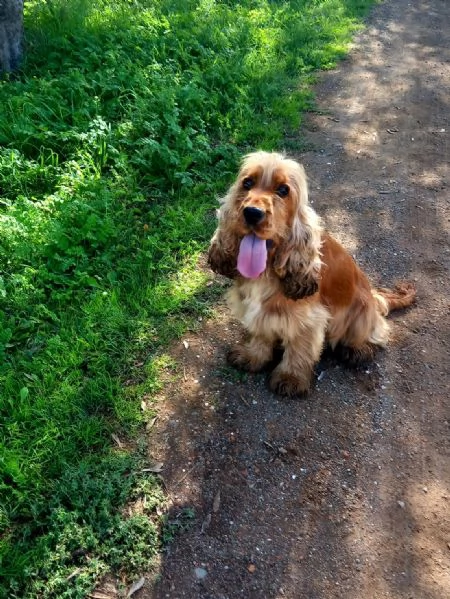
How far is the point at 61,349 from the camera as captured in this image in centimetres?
423

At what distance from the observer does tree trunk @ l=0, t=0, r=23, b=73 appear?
667 cm

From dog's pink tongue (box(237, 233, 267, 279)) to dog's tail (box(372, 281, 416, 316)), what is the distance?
1589mm

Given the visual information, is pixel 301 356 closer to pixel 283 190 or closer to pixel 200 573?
pixel 283 190

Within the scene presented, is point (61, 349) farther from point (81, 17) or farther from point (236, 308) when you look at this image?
point (81, 17)

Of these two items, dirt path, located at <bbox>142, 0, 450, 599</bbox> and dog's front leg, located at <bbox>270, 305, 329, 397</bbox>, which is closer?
dirt path, located at <bbox>142, 0, 450, 599</bbox>

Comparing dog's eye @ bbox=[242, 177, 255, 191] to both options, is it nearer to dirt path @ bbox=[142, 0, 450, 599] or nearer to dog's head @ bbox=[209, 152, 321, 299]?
dog's head @ bbox=[209, 152, 321, 299]

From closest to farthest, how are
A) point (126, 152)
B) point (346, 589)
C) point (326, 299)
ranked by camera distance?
point (346, 589) < point (326, 299) < point (126, 152)

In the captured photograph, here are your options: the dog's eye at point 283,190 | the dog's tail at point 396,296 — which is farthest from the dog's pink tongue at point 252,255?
the dog's tail at point 396,296

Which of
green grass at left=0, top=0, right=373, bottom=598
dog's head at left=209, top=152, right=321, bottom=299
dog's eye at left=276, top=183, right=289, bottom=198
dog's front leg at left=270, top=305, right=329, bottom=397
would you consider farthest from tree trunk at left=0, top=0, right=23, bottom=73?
dog's front leg at left=270, top=305, right=329, bottom=397

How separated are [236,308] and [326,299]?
737 millimetres

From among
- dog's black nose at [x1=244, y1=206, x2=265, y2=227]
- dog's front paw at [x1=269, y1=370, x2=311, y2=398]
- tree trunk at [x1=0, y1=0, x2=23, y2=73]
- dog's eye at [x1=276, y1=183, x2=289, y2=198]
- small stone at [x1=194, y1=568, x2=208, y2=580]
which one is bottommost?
small stone at [x1=194, y1=568, x2=208, y2=580]

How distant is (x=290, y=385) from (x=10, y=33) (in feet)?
20.0

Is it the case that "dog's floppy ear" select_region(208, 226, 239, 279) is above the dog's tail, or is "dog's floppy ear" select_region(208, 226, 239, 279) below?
above

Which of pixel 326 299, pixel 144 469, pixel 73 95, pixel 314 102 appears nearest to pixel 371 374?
pixel 326 299
